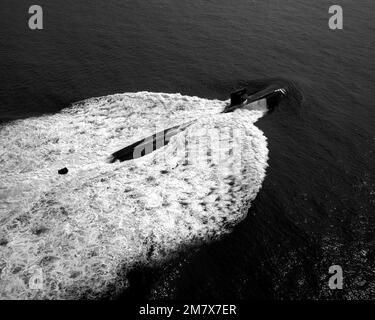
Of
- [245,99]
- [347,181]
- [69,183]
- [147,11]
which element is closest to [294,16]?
[147,11]

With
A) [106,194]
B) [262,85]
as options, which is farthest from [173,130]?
[262,85]

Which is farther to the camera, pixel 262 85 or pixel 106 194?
pixel 262 85

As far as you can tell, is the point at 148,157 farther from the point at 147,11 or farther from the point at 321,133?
the point at 147,11

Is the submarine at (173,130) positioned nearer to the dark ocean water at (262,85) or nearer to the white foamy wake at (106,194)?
the white foamy wake at (106,194)

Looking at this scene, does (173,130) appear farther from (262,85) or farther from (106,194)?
(262,85)

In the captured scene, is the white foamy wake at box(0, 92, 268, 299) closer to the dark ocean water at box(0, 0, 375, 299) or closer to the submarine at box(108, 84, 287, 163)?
the submarine at box(108, 84, 287, 163)

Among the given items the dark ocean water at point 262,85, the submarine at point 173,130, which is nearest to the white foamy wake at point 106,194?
the submarine at point 173,130

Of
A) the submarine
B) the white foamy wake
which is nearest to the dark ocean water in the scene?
the submarine
